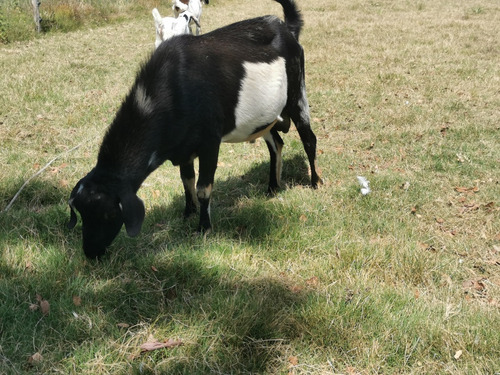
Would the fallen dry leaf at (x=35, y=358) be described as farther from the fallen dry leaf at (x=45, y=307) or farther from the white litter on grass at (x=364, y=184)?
the white litter on grass at (x=364, y=184)

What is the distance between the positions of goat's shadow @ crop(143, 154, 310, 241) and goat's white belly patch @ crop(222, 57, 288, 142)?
790 millimetres

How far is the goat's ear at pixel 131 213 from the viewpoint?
321 cm

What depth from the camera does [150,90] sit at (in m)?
3.62

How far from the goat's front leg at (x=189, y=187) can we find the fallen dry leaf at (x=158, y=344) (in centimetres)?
193

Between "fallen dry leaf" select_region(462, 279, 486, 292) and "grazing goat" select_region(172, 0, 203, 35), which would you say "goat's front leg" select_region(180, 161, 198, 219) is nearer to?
"fallen dry leaf" select_region(462, 279, 486, 292)

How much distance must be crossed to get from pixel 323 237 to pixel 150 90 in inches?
81.7

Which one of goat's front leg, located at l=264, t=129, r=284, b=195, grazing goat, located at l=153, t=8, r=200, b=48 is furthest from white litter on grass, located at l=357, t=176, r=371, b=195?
grazing goat, located at l=153, t=8, r=200, b=48

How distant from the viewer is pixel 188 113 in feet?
12.2

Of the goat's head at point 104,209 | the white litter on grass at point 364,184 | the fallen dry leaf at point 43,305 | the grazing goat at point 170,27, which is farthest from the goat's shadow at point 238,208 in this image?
the grazing goat at point 170,27

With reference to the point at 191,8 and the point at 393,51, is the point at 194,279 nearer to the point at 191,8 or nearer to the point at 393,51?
the point at 191,8

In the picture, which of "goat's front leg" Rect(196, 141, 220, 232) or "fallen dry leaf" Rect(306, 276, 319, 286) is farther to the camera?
"goat's front leg" Rect(196, 141, 220, 232)

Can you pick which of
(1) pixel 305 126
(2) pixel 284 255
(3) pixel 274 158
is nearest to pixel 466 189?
(1) pixel 305 126

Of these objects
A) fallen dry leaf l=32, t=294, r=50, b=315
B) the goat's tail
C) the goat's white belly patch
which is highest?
the goat's tail

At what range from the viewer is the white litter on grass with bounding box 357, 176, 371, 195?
525cm
